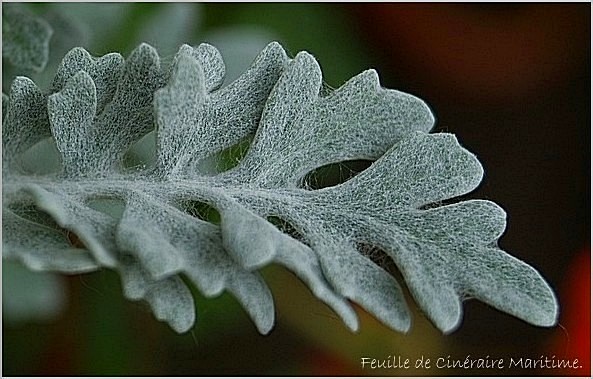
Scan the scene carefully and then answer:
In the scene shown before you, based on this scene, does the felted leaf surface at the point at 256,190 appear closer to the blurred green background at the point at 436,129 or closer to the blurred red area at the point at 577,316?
the blurred green background at the point at 436,129

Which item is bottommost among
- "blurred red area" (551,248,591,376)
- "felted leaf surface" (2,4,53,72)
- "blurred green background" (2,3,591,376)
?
"blurred red area" (551,248,591,376)

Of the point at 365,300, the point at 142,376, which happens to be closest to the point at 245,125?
the point at 365,300

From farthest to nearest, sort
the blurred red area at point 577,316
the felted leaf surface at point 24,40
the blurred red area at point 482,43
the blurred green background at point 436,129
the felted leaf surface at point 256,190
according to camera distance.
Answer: the blurred red area at point 482,43
the blurred red area at point 577,316
the blurred green background at point 436,129
the felted leaf surface at point 24,40
the felted leaf surface at point 256,190

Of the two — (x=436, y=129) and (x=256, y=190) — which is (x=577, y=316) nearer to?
(x=436, y=129)

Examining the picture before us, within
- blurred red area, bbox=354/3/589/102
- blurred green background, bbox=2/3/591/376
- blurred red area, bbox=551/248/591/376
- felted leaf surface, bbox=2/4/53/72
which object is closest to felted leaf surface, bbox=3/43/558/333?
felted leaf surface, bbox=2/4/53/72

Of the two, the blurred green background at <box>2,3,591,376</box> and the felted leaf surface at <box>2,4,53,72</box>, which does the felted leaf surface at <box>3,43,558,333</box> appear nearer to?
the felted leaf surface at <box>2,4,53,72</box>

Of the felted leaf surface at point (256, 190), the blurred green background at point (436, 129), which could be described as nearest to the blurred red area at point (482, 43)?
the blurred green background at point (436, 129)
